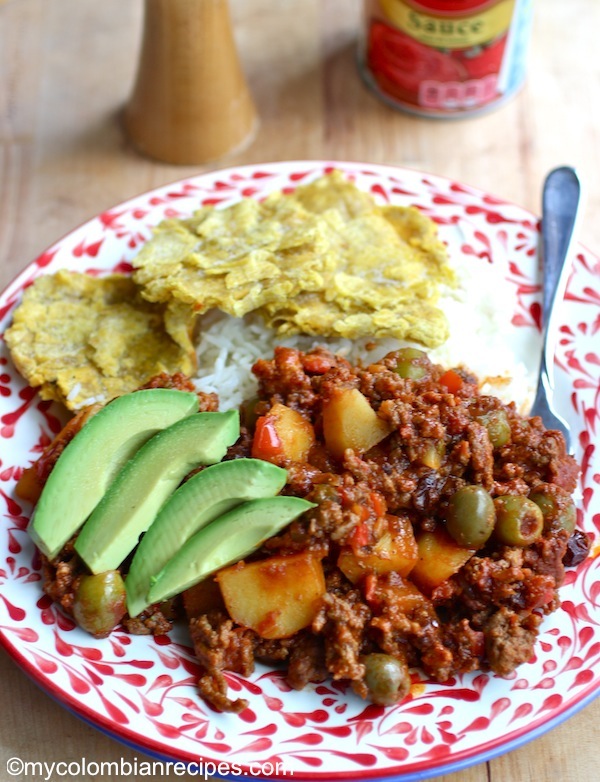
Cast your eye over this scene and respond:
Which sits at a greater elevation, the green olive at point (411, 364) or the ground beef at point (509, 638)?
the green olive at point (411, 364)

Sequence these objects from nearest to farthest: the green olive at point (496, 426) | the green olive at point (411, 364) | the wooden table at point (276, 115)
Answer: the green olive at point (496, 426) < the green olive at point (411, 364) < the wooden table at point (276, 115)

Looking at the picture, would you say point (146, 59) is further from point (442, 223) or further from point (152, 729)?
point (152, 729)

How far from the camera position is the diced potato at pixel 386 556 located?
319 centimetres

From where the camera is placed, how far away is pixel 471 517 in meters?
3.19

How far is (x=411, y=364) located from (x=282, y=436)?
2.11ft

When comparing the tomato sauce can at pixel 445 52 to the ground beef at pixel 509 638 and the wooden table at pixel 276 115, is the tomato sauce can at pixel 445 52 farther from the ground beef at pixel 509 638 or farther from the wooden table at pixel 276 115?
the ground beef at pixel 509 638

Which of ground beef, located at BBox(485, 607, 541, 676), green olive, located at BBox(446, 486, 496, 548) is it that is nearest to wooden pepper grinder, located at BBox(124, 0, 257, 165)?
green olive, located at BBox(446, 486, 496, 548)

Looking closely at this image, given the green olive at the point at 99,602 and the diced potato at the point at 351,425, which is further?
the diced potato at the point at 351,425

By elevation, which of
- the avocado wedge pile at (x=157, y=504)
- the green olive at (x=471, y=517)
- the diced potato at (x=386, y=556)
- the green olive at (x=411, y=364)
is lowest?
the diced potato at (x=386, y=556)

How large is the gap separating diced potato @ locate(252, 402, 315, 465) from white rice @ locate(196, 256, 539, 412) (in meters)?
0.54

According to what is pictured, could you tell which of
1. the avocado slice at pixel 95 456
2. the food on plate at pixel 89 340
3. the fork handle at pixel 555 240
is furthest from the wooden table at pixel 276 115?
the avocado slice at pixel 95 456

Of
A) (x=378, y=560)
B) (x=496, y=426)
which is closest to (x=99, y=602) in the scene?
(x=378, y=560)

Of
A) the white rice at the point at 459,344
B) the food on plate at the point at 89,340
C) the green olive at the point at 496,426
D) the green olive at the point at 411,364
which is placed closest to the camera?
the green olive at the point at 496,426

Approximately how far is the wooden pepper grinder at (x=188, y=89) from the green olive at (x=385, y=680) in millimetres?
3395
